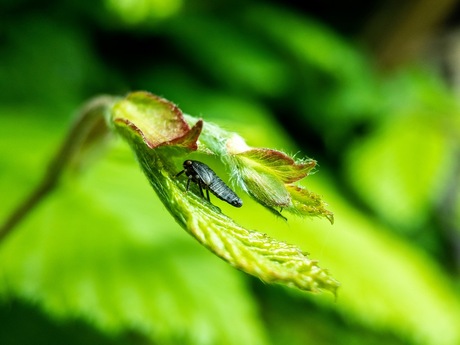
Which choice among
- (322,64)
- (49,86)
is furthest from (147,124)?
(322,64)

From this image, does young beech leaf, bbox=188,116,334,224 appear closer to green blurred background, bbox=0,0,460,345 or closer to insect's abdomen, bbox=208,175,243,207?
insect's abdomen, bbox=208,175,243,207

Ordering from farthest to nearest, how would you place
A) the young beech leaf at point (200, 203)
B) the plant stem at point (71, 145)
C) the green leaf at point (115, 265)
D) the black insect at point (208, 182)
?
the green leaf at point (115, 265) < the plant stem at point (71, 145) < the black insect at point (208, 182) < the young beech leaf at point (200, 203)

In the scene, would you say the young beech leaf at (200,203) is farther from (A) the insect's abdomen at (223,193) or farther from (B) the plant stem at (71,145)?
(B) the plant stem at (71,145)

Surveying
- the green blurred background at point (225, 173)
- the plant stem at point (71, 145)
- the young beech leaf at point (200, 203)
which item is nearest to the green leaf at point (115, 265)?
the green blurred background at point (225, 173)

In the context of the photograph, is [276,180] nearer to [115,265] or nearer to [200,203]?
[200,203]

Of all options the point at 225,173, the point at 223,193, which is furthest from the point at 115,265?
the point at 223,193

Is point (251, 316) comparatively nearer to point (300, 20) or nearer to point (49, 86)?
point (49, 86)

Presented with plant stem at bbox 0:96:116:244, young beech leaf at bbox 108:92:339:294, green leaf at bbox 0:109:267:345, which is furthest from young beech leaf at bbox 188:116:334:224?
green leaf at bbox 0:109:267:345
